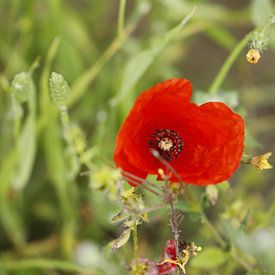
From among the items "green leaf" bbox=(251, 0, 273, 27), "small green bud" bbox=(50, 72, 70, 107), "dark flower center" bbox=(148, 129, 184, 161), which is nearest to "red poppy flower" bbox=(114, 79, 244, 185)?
"dark flower center" bbox=(148, 129, 184, 161)

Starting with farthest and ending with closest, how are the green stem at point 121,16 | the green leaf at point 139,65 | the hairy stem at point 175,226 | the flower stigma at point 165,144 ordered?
the green leaf at point 139,65 → the green stem at point 121,16 → the flower stigma at point 165,144 → the hairy stem at point 175,226

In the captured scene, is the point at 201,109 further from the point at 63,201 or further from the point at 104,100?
the point at 104,100

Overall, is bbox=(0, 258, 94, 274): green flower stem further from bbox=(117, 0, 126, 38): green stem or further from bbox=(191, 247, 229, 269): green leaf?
bbox=(117, 0, 126, 38): green stem

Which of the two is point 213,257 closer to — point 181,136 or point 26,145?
point 181,136

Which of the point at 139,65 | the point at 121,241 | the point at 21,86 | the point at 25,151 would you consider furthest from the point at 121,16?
the point at 121,241

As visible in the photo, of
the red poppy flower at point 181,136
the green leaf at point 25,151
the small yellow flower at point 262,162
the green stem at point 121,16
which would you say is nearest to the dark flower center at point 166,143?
the red poppy flower at point 181,136

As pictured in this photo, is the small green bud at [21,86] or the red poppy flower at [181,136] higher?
the small green bud at [21,86]

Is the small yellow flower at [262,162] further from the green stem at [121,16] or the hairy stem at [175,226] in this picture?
the green stem at [121,16]
